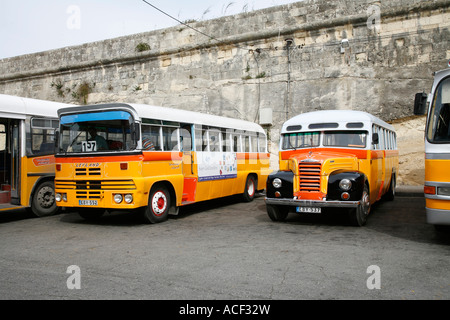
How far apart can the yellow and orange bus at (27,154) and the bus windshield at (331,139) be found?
5950mm

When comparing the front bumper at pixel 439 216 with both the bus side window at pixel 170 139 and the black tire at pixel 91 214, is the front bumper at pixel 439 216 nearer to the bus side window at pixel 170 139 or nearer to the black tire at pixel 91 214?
the bus side window at pixel 170 139

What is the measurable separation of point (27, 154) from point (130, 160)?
3122 mm

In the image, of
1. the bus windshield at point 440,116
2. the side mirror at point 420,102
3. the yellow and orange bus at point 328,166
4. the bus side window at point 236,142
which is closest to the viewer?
the bus windshield at point 440,116

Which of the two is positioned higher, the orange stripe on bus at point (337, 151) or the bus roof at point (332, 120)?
the bus roof at point (332, 120)

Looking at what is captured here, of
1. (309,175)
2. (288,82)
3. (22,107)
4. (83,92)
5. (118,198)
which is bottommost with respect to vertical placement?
(118,198)

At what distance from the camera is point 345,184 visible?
783 centimetres

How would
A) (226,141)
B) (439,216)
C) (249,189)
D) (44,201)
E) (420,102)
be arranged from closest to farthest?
1. (439,216)
2. (420,102)
3. (44,201)
4. (226,141)
5. (249,189)

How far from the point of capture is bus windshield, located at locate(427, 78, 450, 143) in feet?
20.9

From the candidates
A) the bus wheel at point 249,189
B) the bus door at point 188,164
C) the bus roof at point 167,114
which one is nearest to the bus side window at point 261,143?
the bus wheel at point 249,189

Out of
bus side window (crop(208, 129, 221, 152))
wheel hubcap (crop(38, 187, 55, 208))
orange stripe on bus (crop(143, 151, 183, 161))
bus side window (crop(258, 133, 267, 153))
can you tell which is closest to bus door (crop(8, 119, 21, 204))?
wheel hubcap (crop(38, 187, 55, 208))

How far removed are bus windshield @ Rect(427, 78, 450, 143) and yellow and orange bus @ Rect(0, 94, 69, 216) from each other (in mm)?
8449

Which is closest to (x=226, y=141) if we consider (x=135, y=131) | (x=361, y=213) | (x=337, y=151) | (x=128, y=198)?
(x=337, y=151)

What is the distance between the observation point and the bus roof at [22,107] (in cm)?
939

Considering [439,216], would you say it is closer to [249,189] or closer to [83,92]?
[249,189]
